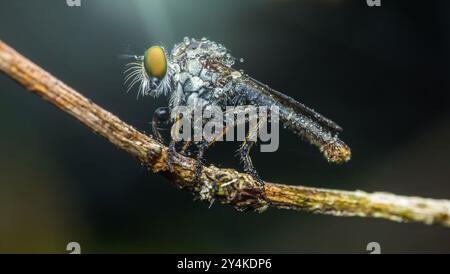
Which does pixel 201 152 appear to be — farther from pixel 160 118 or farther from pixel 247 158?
pixel 160 118

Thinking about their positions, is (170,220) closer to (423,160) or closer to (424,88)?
(423,160)

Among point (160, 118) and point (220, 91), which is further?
point (220, 91)

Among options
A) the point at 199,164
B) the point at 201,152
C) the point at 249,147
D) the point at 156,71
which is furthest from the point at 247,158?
the point at 156,71

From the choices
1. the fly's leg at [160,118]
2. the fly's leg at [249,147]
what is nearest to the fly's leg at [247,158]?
the fly's leg at [249,147]

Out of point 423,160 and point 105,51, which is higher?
point 105,51

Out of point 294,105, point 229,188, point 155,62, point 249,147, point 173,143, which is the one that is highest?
point 155,62

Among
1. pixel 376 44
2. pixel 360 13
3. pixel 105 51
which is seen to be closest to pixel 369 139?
pixel 376 44
